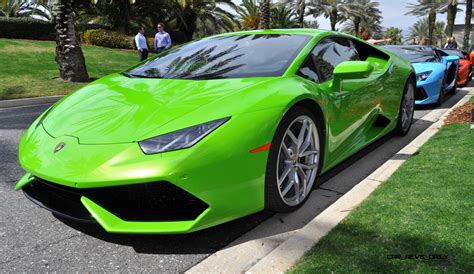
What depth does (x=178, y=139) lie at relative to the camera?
2.24 m

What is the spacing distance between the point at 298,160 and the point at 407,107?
2824mm

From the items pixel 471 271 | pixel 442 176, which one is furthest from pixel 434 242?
pixel 442 176

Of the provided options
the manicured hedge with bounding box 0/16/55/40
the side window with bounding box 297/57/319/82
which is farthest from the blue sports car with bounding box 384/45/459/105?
the manicured hedge with bounding box 0/16/55/40

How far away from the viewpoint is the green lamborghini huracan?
2189 millimetres

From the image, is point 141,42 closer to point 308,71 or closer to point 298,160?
point 308,71

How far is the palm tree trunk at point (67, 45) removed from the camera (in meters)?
10.3

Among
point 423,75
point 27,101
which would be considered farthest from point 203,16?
point 423,75

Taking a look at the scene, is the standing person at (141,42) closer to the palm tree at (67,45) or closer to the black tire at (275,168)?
the palm tree at (67,45)

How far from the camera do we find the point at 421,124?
19.7ft

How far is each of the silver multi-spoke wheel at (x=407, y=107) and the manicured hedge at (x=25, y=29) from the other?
1978 cm

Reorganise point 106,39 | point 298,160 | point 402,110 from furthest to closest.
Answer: point 106,39, point 402,110, point 298,160

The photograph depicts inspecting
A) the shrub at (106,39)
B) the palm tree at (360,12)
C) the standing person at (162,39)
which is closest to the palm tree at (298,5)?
the palm tree at (360,12)

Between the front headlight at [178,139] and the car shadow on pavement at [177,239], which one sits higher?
the front headlight at [178,139]

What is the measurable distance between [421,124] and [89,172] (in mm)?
5124
